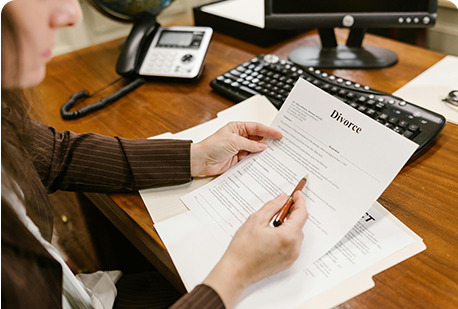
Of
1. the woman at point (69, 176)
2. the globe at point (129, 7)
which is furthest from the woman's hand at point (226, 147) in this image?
the globe at point (129, 7)

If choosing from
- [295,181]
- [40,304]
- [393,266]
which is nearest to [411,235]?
[393,266]

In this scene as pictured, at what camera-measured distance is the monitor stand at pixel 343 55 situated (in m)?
0.95

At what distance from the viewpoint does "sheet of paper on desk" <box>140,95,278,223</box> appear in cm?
60

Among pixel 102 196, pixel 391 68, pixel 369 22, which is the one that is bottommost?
pixel 102 196

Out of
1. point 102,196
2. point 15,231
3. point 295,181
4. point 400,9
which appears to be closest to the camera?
point 15,231

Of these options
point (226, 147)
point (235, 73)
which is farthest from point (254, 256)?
point (235, 73)

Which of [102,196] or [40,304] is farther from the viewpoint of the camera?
[102,196]

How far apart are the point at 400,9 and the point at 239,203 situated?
0.67 meters

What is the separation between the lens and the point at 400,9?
876mm

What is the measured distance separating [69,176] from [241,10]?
84cm

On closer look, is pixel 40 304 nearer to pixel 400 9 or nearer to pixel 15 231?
pixel 15 231

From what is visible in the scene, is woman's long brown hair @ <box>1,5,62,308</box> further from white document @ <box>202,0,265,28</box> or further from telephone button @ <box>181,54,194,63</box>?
white document @ <box>202,0,265,28</box>

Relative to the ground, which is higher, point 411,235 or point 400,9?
point 400,9

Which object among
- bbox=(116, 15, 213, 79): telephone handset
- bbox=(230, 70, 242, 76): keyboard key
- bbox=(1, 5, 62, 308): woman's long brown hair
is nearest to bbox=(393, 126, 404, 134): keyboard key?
bbox=(230, 70, 242, 76): keyboard key
